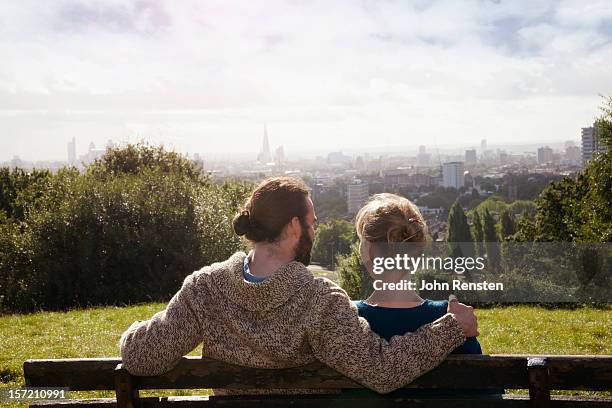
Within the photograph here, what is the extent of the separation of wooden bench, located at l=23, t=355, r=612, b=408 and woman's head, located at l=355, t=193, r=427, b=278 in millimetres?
535

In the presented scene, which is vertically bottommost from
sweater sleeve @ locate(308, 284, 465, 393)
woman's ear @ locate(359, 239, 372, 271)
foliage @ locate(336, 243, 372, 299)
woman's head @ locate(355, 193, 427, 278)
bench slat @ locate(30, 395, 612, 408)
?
foliage @ locate(336, 243, 372, 299)

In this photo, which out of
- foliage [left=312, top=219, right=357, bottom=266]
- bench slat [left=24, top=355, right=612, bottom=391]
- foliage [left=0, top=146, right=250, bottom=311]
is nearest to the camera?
bench slat [left=24, top=355, right=612, bottom=391]

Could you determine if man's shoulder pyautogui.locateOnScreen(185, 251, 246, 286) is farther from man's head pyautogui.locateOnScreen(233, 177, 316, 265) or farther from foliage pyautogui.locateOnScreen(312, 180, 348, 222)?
foliage pyautogui.locateOnScreen(312, 180, 348, 222)

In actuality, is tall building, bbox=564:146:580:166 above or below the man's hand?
above

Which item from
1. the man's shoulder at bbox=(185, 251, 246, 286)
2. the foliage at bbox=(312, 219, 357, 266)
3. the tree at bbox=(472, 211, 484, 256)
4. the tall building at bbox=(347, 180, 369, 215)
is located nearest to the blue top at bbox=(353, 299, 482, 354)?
the man's shoulder at bbox=(185, 251, 246, 286)

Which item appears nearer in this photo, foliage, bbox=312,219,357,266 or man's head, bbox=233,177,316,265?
man's head, bbox=233,177,316,265

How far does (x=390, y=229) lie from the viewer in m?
2.79

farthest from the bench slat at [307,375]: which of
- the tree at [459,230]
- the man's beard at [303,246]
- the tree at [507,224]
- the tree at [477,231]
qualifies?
the tree at [507,224]

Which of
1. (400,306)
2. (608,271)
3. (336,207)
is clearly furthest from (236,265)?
(336,207)

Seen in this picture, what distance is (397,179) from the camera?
8819 cm

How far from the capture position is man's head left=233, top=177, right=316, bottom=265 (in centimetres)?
282

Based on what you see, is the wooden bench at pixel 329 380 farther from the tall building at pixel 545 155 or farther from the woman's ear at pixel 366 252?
the tall building at pixel 545 155

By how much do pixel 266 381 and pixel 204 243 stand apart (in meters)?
20.7

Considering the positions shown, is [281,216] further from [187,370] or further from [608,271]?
[608,271]
